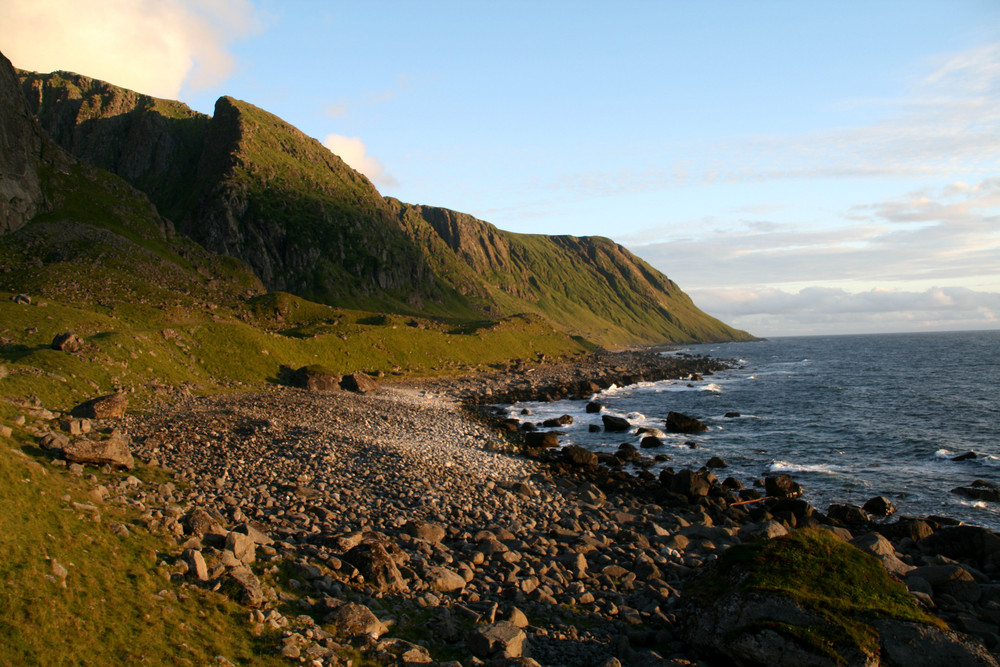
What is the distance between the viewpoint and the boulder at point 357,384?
61438mm

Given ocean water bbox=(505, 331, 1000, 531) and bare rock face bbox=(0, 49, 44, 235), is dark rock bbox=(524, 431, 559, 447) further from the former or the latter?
bare rock face bbox=(0, 49, 44, 235)

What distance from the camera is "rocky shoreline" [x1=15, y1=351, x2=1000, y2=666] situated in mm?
12922

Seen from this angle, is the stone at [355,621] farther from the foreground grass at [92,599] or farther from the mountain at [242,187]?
the mountain at [242,187]

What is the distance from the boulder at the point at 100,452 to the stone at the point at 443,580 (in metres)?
13.2

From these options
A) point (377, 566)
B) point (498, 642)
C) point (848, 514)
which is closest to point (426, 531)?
point (377, 566)

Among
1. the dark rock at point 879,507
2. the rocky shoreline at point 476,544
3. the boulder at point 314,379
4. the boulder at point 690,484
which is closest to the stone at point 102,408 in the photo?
the rocky shoreline at point 476,544

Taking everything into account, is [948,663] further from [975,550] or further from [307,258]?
[307,258]

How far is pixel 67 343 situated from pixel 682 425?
175ft

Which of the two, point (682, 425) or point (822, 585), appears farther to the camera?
point (682, 425)

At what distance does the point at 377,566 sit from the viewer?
51.7 ft

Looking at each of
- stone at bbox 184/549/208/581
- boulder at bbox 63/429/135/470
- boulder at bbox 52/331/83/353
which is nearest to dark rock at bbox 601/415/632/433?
boulder at bbox 63/429/135/470

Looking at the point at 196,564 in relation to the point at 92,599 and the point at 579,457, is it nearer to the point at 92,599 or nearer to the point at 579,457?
the point at 92,599

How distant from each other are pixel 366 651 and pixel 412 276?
192120mm

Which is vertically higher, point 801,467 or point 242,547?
point 242,547
